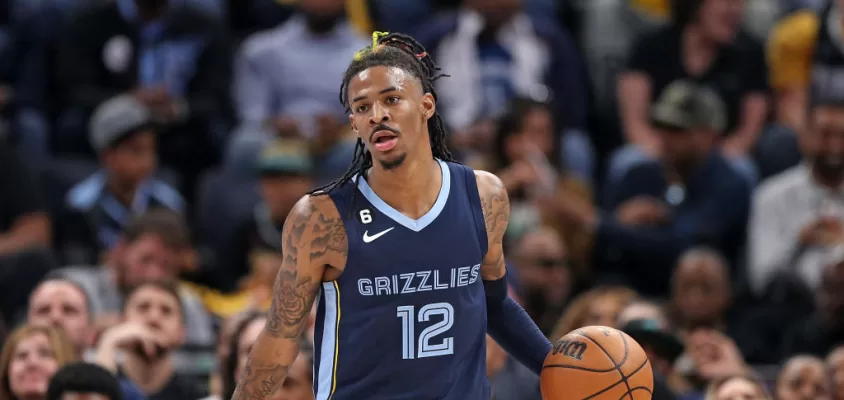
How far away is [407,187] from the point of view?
5.34m

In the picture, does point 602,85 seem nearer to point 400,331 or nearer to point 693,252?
point 693,252

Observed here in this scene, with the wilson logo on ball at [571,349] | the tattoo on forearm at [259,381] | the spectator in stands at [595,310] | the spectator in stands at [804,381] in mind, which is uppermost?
the tattoo on forearm at [259,381]

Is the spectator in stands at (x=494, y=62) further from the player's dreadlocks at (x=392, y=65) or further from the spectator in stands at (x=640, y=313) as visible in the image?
the player's dreadlocks at (x=392, y=65)

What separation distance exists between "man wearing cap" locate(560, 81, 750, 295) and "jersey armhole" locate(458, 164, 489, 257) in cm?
446

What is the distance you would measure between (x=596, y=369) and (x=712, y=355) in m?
3.16

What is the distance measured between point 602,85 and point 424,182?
7204mm

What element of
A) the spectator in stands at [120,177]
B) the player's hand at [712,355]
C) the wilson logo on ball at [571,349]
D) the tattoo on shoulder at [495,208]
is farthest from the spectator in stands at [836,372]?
the spectator in stands at [120,177]

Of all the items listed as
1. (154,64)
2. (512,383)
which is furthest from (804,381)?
(154,64)

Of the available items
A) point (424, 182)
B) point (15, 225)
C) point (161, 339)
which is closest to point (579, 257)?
point (161, 339)

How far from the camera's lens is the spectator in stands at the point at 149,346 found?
808 cm

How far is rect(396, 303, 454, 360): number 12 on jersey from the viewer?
5234 mm

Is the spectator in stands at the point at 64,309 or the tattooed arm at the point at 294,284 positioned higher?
the tattooed arm at the point at 294,284

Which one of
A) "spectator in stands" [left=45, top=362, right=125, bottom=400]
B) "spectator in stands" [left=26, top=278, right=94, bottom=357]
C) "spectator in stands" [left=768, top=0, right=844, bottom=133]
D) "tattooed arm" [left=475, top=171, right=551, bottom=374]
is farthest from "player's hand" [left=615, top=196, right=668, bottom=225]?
"tattooed arm" [left=475, top=171, right=551, bottom=374]

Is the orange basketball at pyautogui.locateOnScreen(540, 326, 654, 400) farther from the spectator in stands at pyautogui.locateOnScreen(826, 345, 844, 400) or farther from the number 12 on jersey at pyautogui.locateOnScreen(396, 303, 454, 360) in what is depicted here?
the spectator in stands at pyautogui.locateOnScreen(826, 345, 844, 400)
